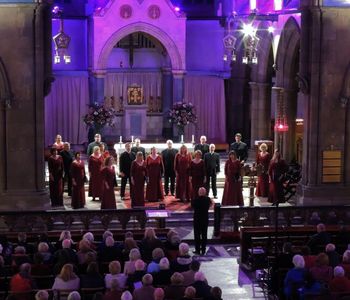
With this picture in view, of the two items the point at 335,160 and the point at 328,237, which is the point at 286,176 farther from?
the point at 328,237

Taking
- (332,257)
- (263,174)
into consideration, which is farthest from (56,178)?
(332,257)

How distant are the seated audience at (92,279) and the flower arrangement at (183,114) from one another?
50.9 feet

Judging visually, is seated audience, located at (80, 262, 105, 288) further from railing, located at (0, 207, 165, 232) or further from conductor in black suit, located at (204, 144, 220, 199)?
conductor in black suit, located at (204, 144, 220, 199)

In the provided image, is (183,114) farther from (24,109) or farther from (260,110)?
(24,109)

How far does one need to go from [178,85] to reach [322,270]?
16922 millimetres

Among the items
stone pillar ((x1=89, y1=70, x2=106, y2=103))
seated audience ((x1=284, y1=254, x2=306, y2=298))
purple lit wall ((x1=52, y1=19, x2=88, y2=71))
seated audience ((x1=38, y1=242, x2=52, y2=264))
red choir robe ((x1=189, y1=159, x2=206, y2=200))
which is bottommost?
seated audience ((x1=284, y1=254, x2=306, y2=298))

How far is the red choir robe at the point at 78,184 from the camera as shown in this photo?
1884cm

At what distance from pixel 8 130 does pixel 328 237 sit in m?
7.78

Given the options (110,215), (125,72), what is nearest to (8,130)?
(110,215)

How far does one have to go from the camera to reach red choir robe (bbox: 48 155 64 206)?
18922 millimetres

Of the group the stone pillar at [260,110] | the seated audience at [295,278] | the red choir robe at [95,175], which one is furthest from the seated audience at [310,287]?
the stone pillar at [260,110]

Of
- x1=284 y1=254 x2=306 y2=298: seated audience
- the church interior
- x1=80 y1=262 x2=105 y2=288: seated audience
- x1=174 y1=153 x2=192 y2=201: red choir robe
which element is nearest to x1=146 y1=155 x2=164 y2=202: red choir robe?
the church interior

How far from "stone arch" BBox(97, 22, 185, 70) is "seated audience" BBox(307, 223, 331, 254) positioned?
14909 mm

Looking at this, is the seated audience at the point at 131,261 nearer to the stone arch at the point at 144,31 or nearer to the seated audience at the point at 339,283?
the seated audience at the point at 339,283
